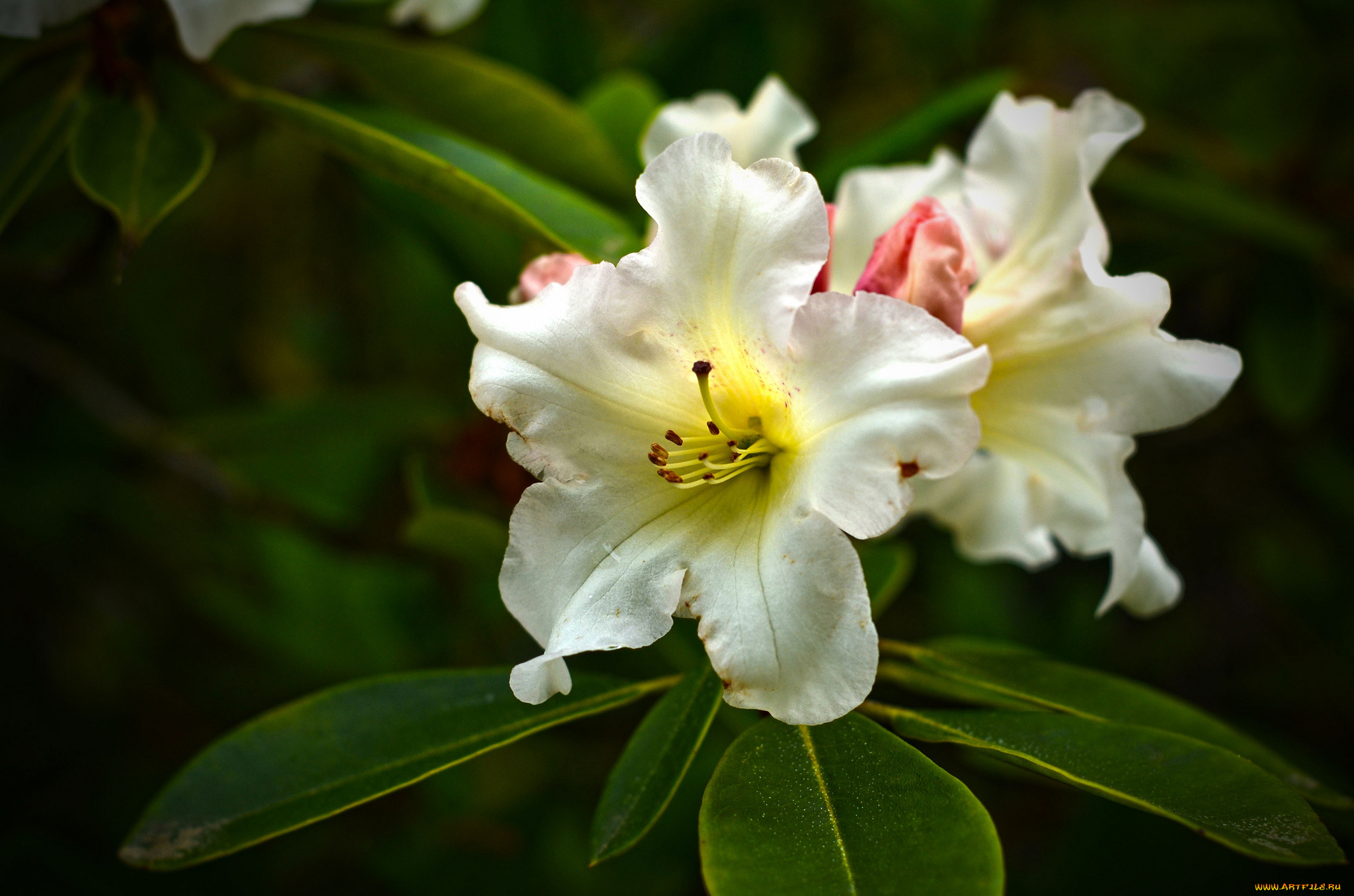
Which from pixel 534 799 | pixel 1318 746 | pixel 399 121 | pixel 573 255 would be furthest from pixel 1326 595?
pixel 399 121

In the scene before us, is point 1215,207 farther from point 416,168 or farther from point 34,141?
point 34,141

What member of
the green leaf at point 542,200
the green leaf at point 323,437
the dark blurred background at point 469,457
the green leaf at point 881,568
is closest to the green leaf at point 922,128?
the dark blurred background at point 469,457

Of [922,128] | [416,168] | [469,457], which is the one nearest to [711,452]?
[416,168]

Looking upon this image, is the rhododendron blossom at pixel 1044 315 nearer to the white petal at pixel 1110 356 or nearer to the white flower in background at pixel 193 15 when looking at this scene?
the white petal at pixel 1110 356

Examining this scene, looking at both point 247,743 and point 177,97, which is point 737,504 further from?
point 177,97

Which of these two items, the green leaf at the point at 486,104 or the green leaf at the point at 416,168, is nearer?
the green leaf at the point at 416,168

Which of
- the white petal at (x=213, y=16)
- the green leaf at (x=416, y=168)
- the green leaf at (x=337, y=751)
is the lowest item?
the green leaf at (x=337, y=751)

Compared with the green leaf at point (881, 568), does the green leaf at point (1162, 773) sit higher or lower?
higher
